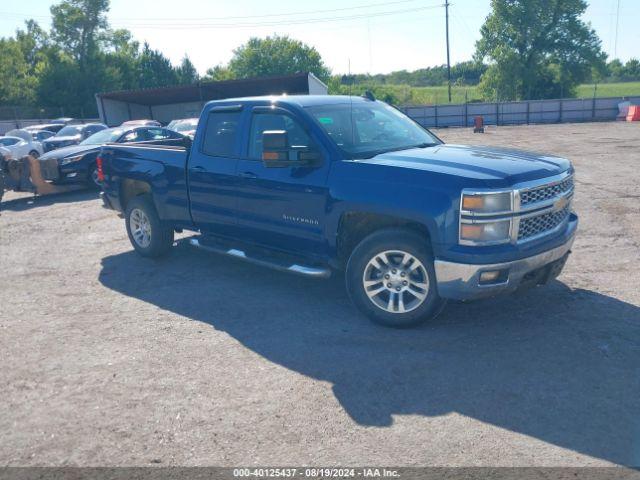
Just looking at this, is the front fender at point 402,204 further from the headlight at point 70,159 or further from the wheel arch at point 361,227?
the headlight at point 70,159

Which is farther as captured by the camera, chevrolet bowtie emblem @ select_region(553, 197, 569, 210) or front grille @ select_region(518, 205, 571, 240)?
chevrolet bowtie emblem @ select_region(553, 197, 569, 210)

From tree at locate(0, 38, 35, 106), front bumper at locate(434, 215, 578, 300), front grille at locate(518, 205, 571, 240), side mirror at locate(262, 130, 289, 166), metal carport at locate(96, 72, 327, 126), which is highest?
tree at locate(0, 38, 35, 106)

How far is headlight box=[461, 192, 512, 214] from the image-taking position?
4.35 meters

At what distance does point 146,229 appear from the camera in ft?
24.9

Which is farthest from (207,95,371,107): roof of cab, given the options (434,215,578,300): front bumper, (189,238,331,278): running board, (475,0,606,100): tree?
(475,0,606,100): tree

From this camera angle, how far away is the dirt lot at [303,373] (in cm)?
343

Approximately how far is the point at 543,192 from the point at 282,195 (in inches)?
94.6

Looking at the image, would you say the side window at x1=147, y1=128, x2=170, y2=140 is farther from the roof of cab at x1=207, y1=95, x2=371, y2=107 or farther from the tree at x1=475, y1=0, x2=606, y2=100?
the tree at x1=475, y1=0, x2=606, y2=100

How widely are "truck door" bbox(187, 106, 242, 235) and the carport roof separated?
58.1 feet

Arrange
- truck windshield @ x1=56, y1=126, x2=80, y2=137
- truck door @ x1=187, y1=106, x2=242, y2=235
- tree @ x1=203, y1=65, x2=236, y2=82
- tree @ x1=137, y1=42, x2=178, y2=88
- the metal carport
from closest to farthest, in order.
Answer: truck door @ x1=187, y1=106, x2=242, y2=235 < truck windshield @ x1=56, y1=126, x2=80, y2=137 < the metal carport < tree @ x1=137, y1=42, x2=178, y2=88 < tree @ x1=203, y1=65, x2=236, y2=82

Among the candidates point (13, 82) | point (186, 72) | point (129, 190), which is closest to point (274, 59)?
point (186, 72)

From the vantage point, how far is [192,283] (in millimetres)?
6695

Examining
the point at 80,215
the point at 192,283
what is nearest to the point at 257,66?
the point at 80,215

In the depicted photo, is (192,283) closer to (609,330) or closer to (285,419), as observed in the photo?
(285,419)
